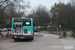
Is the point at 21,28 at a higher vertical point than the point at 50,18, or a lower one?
lower

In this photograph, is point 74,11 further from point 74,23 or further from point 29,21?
point 29,21

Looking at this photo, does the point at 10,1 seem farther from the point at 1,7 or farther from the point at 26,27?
the point at 26,27

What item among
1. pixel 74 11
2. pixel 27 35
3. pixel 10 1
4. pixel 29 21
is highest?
pixel 10 1

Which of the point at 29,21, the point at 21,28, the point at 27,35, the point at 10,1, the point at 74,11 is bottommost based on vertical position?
the point at 27,35

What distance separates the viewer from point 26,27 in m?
12.2

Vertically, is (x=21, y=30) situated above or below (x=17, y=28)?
below

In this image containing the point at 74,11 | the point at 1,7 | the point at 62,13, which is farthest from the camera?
the point at 62,13

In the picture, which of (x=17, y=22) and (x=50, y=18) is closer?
(x=17, y=22)

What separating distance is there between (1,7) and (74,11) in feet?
43.5

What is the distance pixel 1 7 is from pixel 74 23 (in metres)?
13.4

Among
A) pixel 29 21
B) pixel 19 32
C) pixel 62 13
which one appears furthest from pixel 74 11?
pixel 62 13

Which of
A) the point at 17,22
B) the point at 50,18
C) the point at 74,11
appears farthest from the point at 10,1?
the point at 50,18

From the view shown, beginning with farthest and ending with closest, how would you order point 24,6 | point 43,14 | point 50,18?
point 50,18
point 43,14
point 24,6

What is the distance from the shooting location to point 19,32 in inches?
482
